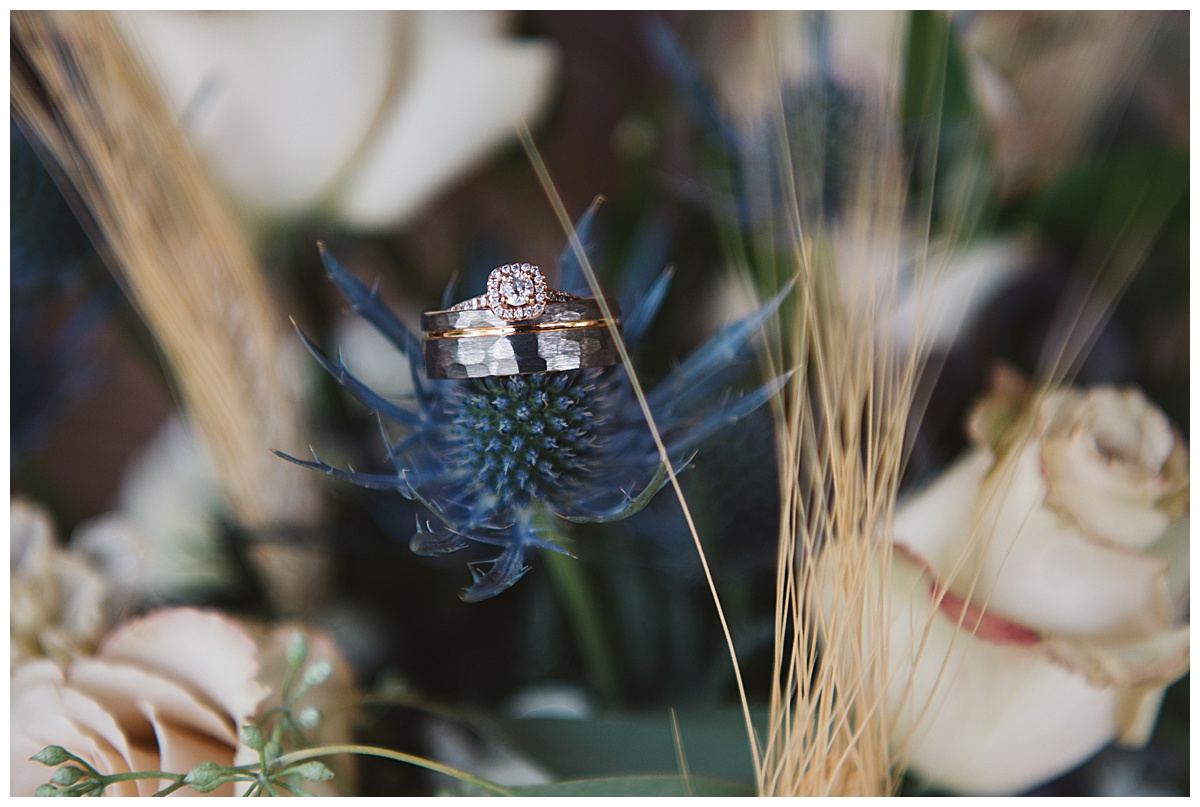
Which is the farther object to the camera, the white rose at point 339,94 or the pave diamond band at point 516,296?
the white rose at point 339,94

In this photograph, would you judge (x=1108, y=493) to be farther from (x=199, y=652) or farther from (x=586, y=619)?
(x=199, y=652)

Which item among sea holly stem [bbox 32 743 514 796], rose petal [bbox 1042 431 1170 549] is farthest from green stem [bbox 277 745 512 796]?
rose petal [bbox 1042 431 1170 549]

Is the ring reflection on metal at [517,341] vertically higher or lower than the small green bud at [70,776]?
higher

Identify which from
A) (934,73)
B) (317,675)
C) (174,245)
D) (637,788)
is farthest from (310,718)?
(934,73)

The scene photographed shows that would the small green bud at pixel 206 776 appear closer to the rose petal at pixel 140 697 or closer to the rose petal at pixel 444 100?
the rose petal at pixel 140 697

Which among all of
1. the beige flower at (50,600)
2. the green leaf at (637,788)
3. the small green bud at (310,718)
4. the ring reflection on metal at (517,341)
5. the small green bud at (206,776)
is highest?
the ring reflection on metal at (517,341)

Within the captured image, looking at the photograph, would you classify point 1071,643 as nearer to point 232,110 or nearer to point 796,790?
point 796,790

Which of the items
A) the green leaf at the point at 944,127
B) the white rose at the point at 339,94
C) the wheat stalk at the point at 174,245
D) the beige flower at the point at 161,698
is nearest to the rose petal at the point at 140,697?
the beige flower at the point at 161,698
